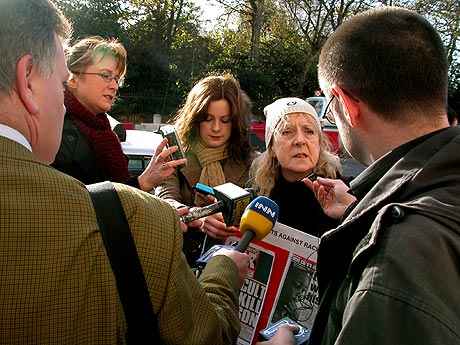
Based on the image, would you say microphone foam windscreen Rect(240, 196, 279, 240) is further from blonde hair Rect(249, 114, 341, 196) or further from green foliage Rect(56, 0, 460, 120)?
green foliage Rect(56, 0, 460, 120)

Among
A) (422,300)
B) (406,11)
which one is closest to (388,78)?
(406,11)

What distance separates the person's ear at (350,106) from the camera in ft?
4.53

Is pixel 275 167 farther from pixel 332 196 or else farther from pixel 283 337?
pixel 283 337

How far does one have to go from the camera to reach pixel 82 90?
9.72 feet

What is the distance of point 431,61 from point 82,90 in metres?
2.18

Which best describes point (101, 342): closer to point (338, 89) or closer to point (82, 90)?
point (338, 89)

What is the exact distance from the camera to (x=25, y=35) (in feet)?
4.08

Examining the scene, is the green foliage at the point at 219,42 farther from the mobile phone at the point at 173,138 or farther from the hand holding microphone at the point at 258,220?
the hand holding microphone at the point at 258,220

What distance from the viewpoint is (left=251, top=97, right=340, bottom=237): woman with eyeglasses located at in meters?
2.55

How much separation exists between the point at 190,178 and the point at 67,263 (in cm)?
200

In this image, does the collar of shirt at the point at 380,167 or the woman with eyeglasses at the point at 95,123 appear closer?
the collar of shirt at the point at 380,167

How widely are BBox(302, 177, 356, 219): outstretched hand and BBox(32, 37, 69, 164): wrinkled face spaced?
4.16 ft

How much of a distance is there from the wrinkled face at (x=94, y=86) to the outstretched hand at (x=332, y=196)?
1.43 meters

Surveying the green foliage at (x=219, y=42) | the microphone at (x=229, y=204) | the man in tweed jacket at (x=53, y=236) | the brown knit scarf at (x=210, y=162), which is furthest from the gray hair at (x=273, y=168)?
the green foliage at (x=219, y=42)
